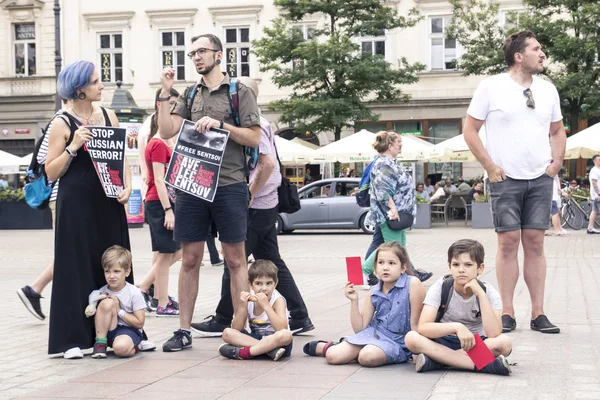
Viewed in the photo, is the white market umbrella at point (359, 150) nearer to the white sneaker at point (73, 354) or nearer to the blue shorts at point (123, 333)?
the blue shorts at point (123, 333)

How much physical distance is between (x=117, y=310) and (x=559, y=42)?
2465 centimetres

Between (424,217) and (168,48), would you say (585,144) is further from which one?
(168,48)

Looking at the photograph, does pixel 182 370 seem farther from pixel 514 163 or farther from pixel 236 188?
pixel 514 163

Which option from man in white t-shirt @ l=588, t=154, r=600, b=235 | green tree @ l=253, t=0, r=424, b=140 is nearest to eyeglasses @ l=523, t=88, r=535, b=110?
man in white t-shirt @ l=588, t=154, r=600, b=235

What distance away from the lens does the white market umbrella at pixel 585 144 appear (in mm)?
23781

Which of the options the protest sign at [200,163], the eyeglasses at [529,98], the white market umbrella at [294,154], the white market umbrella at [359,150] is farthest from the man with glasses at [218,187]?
the white market umbrella at [294,154]

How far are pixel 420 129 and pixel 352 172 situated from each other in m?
4.83

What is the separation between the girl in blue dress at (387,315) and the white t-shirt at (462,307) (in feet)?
0.57

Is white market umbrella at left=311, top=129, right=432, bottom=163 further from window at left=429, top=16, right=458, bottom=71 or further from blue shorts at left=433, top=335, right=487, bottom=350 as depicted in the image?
blue shorts at left=433, top=335, right=487, bottom=350

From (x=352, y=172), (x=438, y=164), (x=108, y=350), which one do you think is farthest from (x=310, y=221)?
(x=108, y=350)

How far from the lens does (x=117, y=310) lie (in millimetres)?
6414

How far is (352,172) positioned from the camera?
3456cm

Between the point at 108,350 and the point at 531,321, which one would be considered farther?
the point at 531,321

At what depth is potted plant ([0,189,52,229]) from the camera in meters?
28.4
